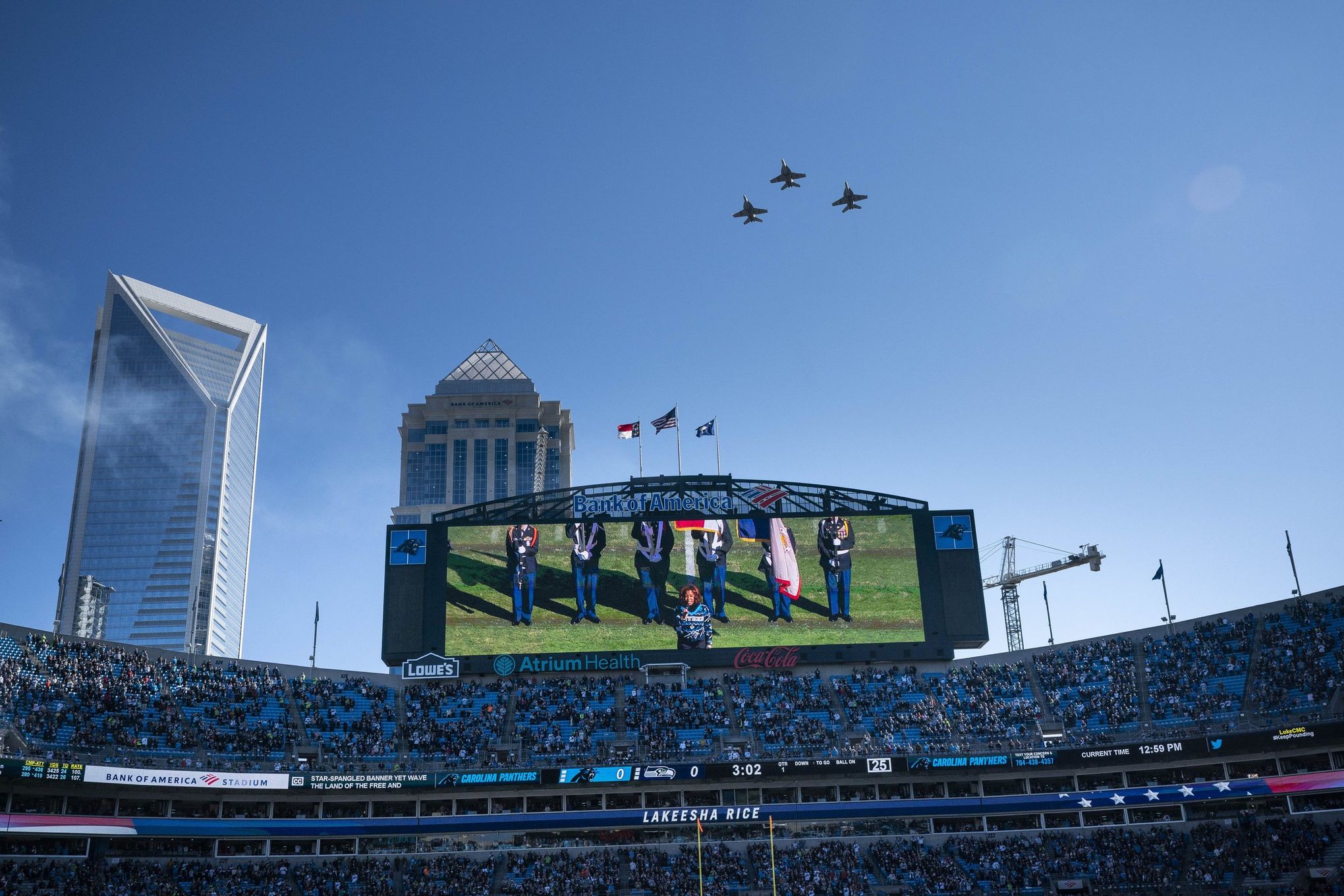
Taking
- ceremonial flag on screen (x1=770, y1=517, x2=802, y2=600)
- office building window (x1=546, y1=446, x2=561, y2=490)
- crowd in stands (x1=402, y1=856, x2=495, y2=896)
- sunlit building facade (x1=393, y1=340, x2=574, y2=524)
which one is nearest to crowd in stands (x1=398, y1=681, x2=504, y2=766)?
crowd in stands (x1=402, y1=856, x2=495, y2=896)

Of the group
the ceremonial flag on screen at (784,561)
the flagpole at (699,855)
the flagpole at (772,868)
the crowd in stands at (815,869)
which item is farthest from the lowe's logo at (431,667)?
the flagpole at (772,868)

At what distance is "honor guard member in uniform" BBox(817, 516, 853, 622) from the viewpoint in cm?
6881

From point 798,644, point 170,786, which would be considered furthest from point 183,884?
point 798,644

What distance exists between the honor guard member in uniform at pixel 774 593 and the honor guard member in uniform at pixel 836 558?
6.19 feet

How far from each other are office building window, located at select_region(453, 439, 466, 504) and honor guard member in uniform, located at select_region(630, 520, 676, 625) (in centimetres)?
10602

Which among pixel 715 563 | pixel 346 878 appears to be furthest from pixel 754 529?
pixel 346 878

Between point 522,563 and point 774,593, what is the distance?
1596cm

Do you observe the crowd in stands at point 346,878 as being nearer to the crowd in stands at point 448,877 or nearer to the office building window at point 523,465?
the crowd in stands at point 448,877

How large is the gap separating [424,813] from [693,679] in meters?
17.8

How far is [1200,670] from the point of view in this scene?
63.6m

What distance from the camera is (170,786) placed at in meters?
53.1

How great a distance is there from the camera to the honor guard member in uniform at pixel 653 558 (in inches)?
2707

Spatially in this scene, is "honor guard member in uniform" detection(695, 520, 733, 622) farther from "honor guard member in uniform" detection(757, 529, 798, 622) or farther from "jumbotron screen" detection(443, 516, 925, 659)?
"honor guard member in uniform" detection(757, 529, 798, 622)

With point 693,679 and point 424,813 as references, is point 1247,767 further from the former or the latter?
point 424,813
